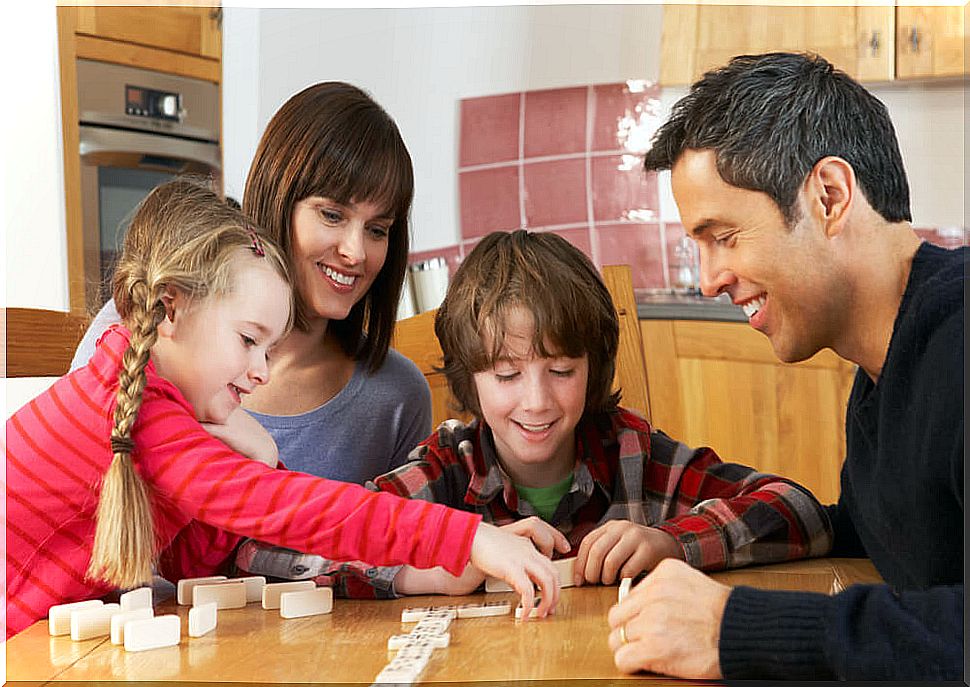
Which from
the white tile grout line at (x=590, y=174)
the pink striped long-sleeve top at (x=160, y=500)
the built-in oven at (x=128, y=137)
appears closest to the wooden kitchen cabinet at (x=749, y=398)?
the white tile grout line at (x=590, y=174)

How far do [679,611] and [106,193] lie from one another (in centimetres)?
283

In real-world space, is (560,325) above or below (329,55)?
below

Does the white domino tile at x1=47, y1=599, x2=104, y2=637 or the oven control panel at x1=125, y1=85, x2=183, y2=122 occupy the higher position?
the oven control panel at x1=125, y1=85, x2=183, y2=122

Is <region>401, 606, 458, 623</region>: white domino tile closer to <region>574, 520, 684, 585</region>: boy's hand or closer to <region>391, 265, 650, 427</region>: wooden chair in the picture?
<region>574, 520, 684, 585</region>: boy's hand

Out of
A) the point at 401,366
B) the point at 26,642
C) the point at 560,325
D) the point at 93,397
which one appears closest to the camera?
the point at 26,642

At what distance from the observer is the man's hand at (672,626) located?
2.36ft

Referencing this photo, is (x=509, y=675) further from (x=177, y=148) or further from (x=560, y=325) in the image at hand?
(x=177, y=148)

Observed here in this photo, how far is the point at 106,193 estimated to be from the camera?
3.20 metres

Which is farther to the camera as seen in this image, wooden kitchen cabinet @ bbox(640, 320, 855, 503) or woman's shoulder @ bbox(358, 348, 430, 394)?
wooden kitchen cabinet @ bbox(640, 320, 855, 503)

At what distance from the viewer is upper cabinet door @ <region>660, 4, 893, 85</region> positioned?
9.68 ft

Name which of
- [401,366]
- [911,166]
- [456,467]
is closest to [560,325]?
[456,467]

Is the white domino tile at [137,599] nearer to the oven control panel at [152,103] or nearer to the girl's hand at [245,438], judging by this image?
the girl's hand at [245,438]

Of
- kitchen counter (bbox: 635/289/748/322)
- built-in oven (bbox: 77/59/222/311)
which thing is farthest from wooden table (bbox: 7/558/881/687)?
built-in oven (bbox: 77/59/222/311)

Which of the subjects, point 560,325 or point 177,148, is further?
point 177,148
